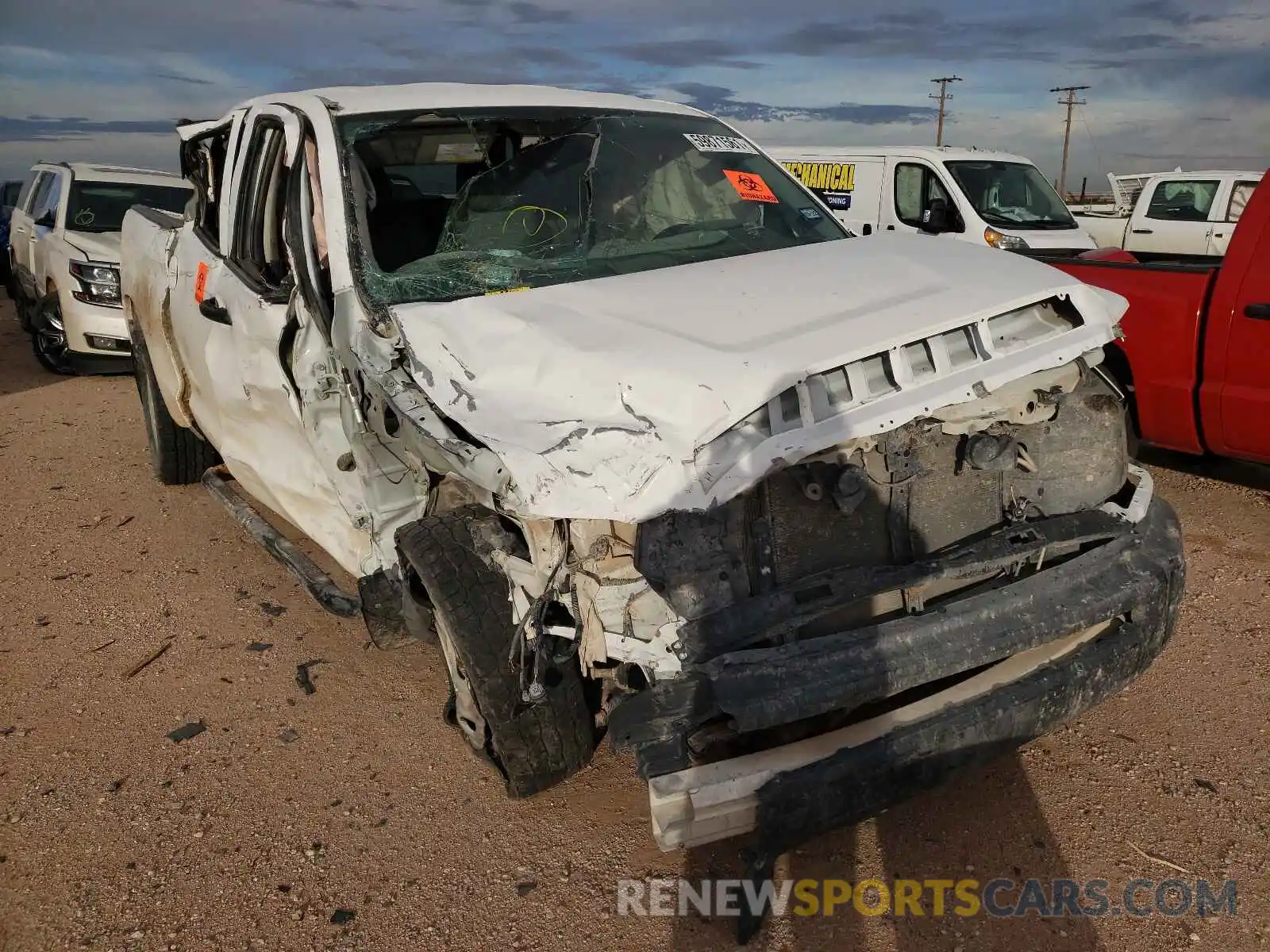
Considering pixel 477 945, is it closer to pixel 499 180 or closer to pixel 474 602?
pixel 474 602

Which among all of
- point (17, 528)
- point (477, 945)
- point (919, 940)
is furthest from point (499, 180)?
point (17, 528)

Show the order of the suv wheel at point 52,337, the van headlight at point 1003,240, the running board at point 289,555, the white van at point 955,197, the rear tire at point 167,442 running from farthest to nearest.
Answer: the white van at point 955,197 < the van headlight at point 1003,240 < the suv wheel at point 52,337 < the rear tire at point 167,442 < the running board at point 289,555

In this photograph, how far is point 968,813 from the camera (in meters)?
2.81

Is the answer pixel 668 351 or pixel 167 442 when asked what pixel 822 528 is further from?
pixel 167 442

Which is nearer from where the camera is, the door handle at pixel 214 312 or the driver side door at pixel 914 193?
the door handle at pixel 214 312

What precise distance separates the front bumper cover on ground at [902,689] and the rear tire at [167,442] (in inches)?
169

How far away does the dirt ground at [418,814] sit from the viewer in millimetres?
2473

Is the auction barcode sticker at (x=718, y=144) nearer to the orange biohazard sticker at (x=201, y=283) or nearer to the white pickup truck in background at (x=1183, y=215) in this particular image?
the orange biohazard sticker at (x=201, y=283)

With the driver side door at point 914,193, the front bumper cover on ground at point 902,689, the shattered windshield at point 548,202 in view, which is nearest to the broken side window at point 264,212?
the shattered windshield at point 548,202

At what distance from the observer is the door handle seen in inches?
147

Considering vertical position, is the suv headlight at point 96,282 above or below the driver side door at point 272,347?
below

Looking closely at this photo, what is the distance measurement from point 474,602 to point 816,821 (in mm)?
1111

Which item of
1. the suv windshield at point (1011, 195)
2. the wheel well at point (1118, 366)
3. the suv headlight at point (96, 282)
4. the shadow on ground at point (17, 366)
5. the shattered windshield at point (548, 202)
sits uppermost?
the shattered windshield at point (548, 202)

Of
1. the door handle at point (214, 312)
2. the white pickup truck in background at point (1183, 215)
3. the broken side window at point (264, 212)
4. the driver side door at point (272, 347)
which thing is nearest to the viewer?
the driver side door at point (272, 347)
